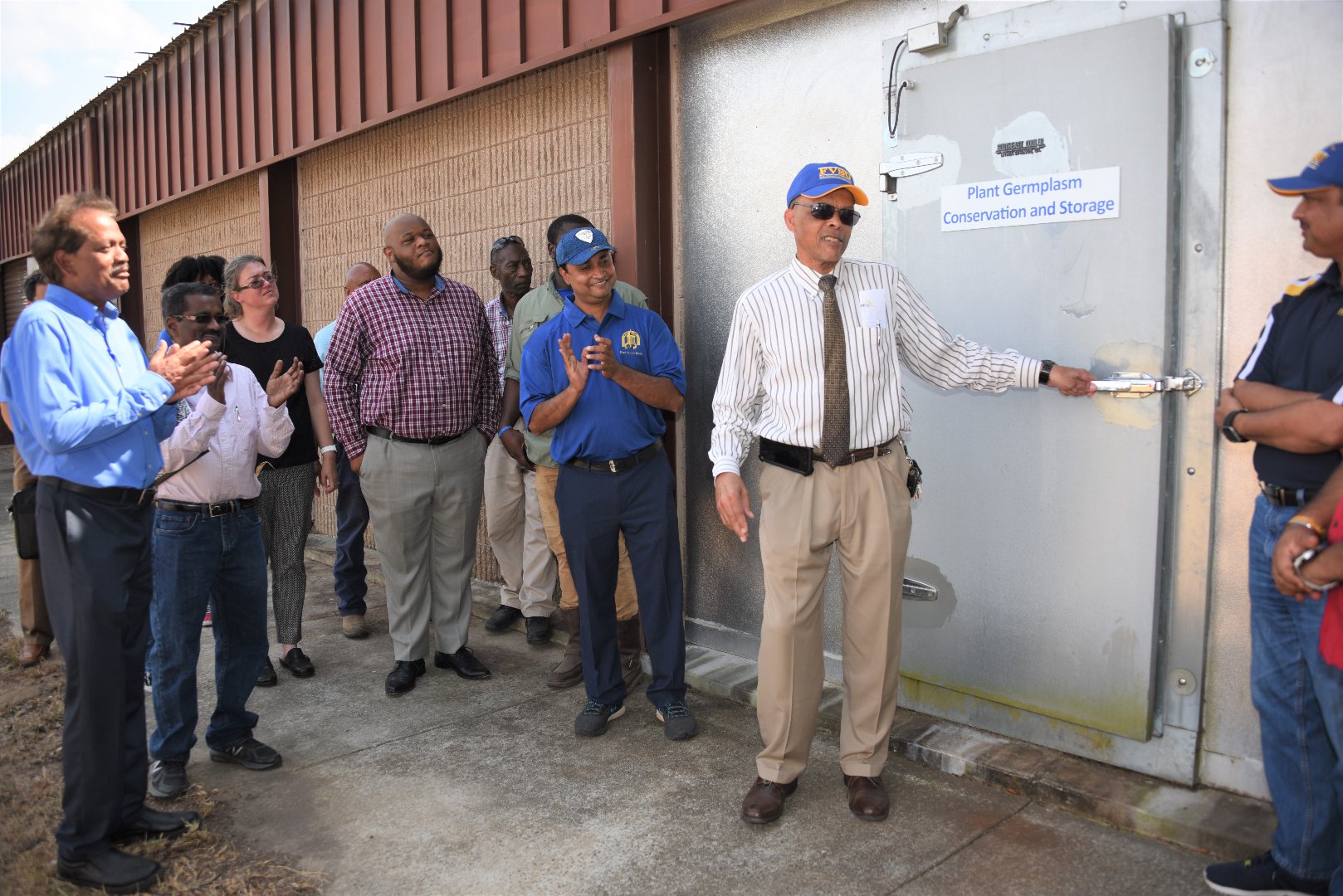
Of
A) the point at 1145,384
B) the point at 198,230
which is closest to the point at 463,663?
the point at 1145,384

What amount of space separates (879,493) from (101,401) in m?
2.51

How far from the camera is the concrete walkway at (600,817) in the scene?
3.07m

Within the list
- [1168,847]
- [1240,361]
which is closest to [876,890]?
[1168,847]

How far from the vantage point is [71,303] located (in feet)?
10.4

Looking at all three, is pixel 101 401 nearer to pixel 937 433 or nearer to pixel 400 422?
pixel 400 422

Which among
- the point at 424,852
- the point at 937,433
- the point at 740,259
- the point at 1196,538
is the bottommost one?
the point at 424,852

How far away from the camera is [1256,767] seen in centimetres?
330

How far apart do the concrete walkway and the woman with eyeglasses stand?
0.58 metres

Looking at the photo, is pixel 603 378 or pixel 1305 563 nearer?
pixel 1305 563

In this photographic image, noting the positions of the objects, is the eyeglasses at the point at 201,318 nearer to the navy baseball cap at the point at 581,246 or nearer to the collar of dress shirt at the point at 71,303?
the collar of dress shirt at the point at 71,303

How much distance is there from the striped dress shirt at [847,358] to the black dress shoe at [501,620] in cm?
267

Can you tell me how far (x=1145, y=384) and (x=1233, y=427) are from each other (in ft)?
2.06

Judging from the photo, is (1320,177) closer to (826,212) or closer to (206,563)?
(826,212)

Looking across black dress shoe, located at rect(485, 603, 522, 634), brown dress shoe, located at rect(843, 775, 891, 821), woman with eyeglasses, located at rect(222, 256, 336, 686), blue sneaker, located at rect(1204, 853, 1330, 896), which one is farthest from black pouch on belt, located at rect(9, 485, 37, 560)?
blue sneaker, located at rect(1204, 853, 1330, 896)
